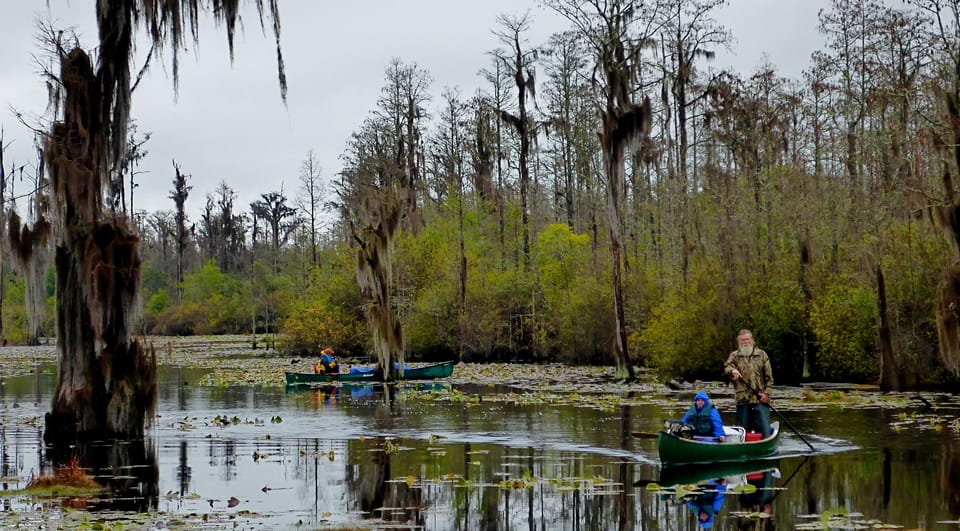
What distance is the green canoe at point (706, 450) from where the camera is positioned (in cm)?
1648

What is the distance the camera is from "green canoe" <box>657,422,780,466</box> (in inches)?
649

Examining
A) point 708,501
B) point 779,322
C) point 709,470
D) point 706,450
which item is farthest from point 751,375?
point 779,322

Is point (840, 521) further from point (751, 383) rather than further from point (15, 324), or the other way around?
point (15, 324)

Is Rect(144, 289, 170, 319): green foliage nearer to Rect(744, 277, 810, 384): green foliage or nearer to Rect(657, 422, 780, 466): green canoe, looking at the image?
Rect(744, 277, 810, 384): green foliage

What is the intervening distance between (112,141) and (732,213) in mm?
20761

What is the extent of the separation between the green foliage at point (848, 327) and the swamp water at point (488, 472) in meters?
4.05

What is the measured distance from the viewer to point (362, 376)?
36.7 metres

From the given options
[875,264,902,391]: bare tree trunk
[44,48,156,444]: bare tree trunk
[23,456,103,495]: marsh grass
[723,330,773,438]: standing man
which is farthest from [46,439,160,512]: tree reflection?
[875,264,902,391]: bare tree trunk

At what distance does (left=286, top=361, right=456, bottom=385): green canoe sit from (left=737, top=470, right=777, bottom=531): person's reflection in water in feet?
71.4

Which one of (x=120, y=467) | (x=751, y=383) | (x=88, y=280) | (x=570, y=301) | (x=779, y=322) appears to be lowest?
(x=120, y=467)

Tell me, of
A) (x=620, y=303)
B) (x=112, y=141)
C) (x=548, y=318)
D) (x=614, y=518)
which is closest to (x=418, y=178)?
(x=548, y=318)

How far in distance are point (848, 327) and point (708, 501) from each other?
64.6 ft

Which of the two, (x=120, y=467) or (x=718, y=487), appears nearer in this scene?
(x=718, y=487)

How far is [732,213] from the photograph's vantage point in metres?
34.8
